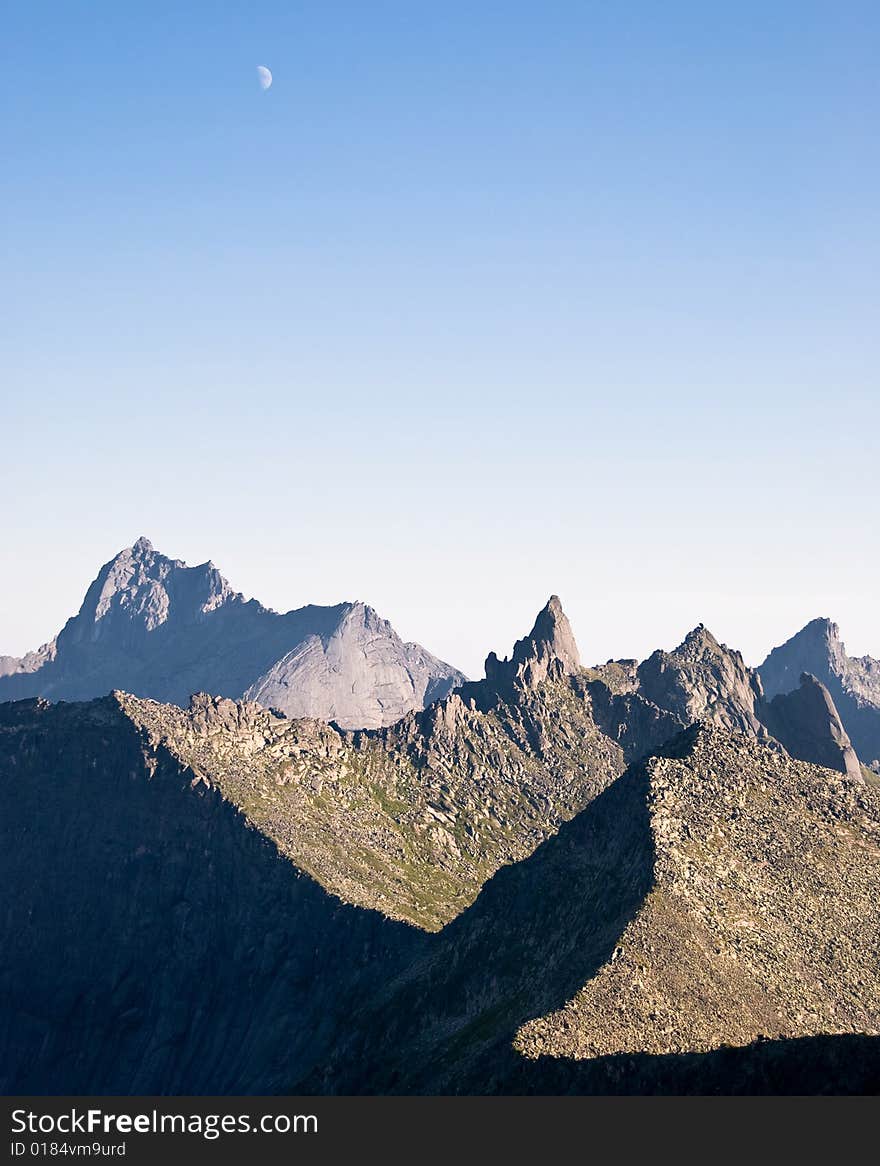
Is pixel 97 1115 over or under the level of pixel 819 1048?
under

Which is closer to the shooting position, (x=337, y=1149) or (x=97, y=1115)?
(x=337, y=1149)

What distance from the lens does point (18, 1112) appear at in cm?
15875

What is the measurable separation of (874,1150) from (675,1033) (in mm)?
63262

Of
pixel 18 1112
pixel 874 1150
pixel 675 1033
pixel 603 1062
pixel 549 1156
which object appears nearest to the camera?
pixel 874 1150

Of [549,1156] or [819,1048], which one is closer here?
[549,1156]

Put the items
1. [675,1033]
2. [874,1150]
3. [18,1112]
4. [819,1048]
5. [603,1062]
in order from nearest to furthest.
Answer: [874,1150]
[18,1112]
[819,1048]
[603,1062]
[675,1033]

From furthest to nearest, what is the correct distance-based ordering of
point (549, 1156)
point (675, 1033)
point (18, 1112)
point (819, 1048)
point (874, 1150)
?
point (675, 1033)
point (819, 1048)
point (18, 1112)
point (549, 1156)
point (874, 1150)

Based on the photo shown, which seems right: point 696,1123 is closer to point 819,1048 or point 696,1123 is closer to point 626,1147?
point 626,1147

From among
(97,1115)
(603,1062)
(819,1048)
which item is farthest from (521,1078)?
(97,1115)

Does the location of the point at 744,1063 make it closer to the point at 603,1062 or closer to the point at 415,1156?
the point at 603,1062

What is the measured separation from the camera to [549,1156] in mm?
147500

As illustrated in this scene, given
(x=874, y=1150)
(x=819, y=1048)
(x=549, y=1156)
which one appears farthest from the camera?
(x=819, y=1048)

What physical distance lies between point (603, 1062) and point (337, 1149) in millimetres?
48089

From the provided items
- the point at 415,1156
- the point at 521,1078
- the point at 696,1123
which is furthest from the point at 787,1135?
the point at 521,1078
